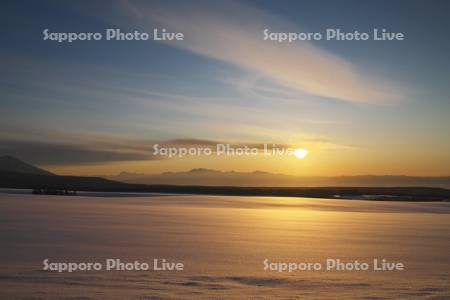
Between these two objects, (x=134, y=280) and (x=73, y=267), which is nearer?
(x=134, y=280)

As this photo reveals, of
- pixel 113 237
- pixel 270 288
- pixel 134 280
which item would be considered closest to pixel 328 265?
pixel 270 288

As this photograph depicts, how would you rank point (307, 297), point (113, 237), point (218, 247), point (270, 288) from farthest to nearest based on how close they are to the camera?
point (113, 237) → point (218, 247) → point (270, 288) → point (307, 297)

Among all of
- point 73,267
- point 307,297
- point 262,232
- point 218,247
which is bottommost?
point 307,297

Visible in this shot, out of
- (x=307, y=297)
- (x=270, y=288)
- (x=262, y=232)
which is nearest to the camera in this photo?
(x=307, y=297)

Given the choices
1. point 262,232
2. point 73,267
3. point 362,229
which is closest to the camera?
point 73,267

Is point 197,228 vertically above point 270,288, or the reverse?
point 197,228

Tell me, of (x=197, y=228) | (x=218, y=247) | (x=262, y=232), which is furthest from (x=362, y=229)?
(x=218, y=247)

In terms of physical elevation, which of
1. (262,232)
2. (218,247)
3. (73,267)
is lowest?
(73,267)

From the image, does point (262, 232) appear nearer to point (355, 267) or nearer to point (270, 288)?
point (355, 267)

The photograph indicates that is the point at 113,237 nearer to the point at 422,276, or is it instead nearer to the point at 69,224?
the point at 69,224

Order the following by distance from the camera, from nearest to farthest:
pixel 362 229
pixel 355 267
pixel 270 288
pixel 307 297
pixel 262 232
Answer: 1. pixel 307 297
2. pixel 270 288
3. pixel 355 267
4. pixel 262 232
5. pixel 362 229
